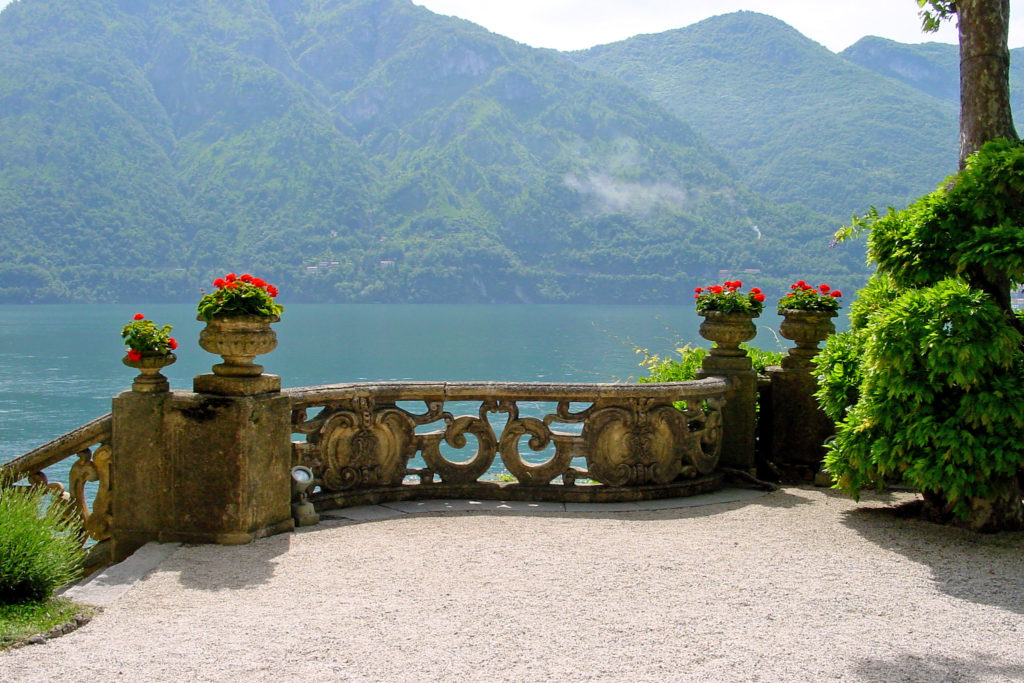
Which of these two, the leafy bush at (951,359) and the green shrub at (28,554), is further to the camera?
the leafy bush at (951,359)

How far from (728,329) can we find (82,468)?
207 inches

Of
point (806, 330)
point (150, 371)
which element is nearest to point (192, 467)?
point (150, 371)

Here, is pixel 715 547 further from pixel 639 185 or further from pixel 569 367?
pixel 639 185

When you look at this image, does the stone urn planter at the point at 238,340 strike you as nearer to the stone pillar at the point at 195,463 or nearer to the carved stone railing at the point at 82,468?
the stone pillar at the point at 195,463

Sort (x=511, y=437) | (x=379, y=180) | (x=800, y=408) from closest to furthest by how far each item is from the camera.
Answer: (x=511, y=437)
(x=800, y=408)
(x=379, y=180)

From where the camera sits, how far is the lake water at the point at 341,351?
48562 millimetres

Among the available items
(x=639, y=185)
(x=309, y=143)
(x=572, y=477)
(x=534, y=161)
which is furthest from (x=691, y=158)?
(x=572, y=477)

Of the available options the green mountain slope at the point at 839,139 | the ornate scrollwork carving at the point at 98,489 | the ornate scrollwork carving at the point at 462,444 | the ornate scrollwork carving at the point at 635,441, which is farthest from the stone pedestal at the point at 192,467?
the green mountain slope at the point at 839,139

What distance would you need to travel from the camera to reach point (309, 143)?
536ft

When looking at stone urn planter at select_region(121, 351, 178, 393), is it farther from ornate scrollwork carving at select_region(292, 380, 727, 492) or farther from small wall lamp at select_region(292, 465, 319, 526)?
ornate scrollwork carving at select_region(292, 380, 727, 492)

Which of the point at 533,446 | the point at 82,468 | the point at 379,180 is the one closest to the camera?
the point at 82,468

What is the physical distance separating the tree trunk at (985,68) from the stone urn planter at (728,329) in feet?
7.37

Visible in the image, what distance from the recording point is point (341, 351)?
77375 mm

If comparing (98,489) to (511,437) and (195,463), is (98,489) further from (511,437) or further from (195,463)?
(511,437)
